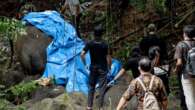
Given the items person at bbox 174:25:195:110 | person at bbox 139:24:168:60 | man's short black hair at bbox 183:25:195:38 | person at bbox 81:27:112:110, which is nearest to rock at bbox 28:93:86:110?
person at bbox 81:27:112:110

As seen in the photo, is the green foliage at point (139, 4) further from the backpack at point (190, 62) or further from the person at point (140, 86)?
the person at point (140, 86)

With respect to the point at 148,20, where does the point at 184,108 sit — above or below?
below

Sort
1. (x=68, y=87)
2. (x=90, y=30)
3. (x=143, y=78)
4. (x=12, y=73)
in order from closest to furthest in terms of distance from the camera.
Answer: (x=143, y=78) < (x=68, y=87) < (x=12, y=73) < (x=90, y=30)

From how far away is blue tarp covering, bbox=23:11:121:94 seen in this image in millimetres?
13219

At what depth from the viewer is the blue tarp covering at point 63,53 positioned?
13.2 meters

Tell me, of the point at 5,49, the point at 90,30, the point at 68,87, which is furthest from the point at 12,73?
the point at 90,30

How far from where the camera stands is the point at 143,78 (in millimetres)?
6711

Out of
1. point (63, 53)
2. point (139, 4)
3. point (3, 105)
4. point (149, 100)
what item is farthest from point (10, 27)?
point (139, 4)

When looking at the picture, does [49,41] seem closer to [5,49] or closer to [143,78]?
[5,49]

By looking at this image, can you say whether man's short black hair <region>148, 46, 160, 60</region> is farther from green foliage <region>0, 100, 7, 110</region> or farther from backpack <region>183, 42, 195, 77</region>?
green foliage <region>0, 100, 7, 110</region>

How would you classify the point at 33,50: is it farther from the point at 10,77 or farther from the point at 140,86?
the point at 140,86

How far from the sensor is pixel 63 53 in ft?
47.0

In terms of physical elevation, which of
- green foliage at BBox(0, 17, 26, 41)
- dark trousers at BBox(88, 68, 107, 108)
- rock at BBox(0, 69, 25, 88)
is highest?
green foliage at BBox(0, 17, 26, 41)

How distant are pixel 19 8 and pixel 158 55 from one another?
11.2 metres
